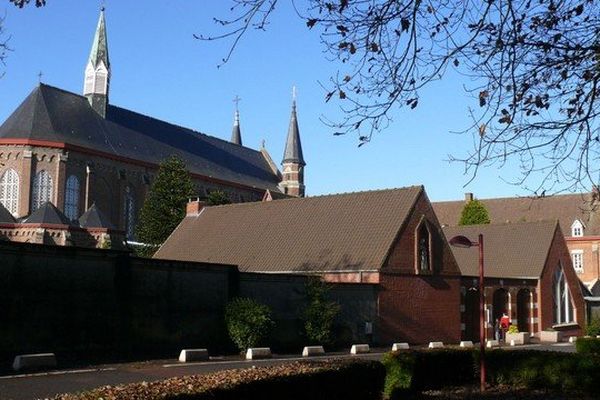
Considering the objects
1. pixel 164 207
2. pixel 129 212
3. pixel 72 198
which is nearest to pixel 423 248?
pixel 164 207

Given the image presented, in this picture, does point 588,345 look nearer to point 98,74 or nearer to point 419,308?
point 419,308

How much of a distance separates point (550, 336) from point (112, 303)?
27938mm

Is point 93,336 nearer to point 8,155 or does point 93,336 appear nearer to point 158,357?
point 158,357

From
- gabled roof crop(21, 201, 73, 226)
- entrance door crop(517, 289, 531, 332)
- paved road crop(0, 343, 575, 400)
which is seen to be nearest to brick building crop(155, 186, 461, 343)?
entrance door crop(517, 289, 531, 332)

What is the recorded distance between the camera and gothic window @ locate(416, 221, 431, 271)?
1419 inches

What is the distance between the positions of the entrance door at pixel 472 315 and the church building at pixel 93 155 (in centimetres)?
3349

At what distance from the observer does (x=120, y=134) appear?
70.6 meters

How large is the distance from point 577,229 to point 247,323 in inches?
2226

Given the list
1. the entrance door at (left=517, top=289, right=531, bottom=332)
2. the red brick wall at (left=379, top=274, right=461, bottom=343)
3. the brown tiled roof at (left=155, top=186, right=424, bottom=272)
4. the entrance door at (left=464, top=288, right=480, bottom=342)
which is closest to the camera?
the red brick wall at (left=379, top=274, right=461, bottom=343)

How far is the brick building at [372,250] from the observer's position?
3419cm

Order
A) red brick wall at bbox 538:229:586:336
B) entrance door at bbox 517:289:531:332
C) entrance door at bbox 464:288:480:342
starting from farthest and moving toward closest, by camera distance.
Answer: red brick wall at bbox 538:229:586:336
entrance door at bbox 517:289:531:332
entrance door at bbox 464:288:480:342

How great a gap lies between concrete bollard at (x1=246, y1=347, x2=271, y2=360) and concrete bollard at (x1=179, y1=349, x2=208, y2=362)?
67.4 inches

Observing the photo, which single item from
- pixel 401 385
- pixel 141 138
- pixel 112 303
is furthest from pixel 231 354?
pixel 141 138

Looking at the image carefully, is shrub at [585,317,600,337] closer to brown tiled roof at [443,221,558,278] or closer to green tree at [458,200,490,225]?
brown tiled roof at [443,221,558,278]
